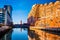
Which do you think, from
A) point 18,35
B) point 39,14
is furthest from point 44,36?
point 18,35

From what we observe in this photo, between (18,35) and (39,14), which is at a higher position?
(39,14)

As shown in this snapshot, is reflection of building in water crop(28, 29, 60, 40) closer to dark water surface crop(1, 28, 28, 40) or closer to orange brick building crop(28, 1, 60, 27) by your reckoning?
dark water surface crop(1, 28, 28, 40)

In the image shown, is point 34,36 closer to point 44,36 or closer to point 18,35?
point 44,36

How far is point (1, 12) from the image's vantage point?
10.5 meters

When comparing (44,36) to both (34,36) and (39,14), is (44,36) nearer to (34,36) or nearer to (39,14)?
(34,36)

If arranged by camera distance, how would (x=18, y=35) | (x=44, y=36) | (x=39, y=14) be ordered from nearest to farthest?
1. (x=44, y=36)
2. (x=39, y=14)
3. (x=18, y=35)

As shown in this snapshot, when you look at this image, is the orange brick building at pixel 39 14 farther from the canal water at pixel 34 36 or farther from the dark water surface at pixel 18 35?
the dark water surface at pixel 18 35

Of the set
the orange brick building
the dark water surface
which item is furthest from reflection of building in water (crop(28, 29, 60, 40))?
the orange brick building

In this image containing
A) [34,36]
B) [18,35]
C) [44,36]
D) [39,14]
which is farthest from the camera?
[18,35]

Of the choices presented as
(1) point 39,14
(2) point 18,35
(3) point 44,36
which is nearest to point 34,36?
(3) point 44,36

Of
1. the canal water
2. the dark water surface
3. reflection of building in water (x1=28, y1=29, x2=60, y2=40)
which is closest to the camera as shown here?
reflection of building in water (x1=28, y1=29, x2=60, y2=40)

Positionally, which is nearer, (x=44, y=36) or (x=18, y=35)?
(x=44, y=36)

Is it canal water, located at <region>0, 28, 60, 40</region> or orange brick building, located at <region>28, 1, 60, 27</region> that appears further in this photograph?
orange brick building, located at <region>28, 1, 60, 27</region>

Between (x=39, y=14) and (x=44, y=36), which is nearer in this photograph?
(x=44, y=36)
